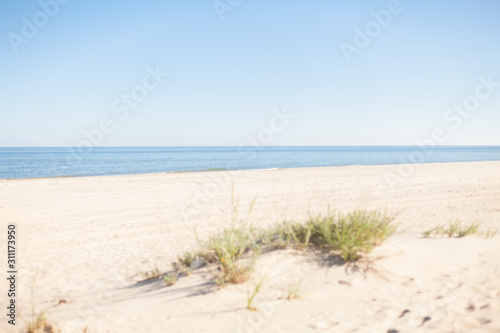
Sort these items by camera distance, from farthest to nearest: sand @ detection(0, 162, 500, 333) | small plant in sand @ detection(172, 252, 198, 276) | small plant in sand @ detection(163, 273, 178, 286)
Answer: small plant in sand @ detection(172, 252, 198, 276) < small plant in sand @ detection(163, 273, 178, 286) < sand @ detection(0, 162, 500, 333)

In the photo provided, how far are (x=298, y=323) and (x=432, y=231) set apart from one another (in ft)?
12.6

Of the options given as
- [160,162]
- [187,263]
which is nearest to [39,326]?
[187,263]

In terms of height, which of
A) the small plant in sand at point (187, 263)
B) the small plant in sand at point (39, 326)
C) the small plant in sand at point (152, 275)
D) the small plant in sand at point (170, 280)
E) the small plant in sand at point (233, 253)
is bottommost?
the small plant in sand at point (39, 326)

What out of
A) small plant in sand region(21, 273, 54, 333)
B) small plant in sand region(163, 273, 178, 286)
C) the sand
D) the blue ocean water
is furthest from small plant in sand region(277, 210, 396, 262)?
the blue ocean water

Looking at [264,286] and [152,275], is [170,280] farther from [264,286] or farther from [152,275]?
[264,286]

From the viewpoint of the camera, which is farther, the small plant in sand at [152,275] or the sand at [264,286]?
the small plant in sand at [152,275]

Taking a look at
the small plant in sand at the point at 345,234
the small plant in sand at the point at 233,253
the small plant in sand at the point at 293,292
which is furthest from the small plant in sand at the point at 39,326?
the small plant in sand at the point at 345,234

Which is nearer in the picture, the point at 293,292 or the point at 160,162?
the point at 293,292

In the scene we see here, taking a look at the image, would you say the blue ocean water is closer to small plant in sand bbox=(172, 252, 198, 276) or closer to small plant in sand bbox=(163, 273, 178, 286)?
small plant in sand bbox=(172, 252, 198, 276)

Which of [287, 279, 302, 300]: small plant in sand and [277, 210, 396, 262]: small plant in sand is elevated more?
[277, 210, 396, 262]: small plant in sand

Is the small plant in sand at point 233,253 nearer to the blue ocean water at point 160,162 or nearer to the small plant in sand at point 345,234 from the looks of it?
the small plant in sand at point 345,234

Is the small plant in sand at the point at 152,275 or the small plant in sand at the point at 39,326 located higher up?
the small plant in sand at the point at 152,275

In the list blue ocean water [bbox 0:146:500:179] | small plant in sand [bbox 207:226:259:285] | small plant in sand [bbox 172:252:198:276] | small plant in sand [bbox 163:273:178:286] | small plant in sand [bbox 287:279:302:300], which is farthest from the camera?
blue ocean water [bbox 0:146:500:179]

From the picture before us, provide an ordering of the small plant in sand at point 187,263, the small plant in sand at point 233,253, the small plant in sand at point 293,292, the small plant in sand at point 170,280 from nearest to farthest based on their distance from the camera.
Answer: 1. the small plant in sand at point 293,292
2. the small plant in sand at point 233,253
3. the small plant in sand at point 170,280
4. the small plant in sand at point 187,263
